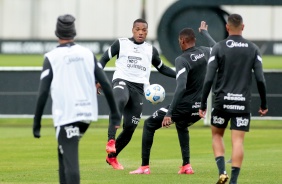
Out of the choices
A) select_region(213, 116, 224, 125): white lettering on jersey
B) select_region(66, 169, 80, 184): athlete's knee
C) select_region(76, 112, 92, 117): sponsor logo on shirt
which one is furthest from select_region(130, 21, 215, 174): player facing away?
select_region(66, 169, 80, 184): athlete's knee

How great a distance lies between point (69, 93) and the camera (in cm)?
964

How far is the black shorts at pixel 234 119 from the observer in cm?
1170

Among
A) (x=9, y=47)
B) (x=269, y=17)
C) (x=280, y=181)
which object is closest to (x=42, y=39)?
(x=9, y=47)

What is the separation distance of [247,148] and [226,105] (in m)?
7.05

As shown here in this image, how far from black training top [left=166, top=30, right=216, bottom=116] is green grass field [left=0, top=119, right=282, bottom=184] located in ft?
3.38

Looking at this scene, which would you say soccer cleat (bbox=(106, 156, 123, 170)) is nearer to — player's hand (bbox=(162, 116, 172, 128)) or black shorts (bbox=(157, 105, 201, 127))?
black shorts (bbox=(157, 105, 201, 127))

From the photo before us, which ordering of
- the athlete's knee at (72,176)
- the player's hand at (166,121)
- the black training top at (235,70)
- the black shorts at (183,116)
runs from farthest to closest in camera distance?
the black shorts at (183,116) < the player's hand at (166,121) < the black training top at (235,70) < the athlete's knee at (72,176)

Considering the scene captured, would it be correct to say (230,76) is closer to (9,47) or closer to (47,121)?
(47,121)

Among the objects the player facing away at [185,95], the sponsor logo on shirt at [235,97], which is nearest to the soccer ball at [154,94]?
the player facing away at [185,95]

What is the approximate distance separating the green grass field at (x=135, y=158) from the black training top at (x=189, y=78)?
40.5 inches

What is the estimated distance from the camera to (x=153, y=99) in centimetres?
1466

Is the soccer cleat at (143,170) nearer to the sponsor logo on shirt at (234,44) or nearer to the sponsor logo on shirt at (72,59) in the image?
the sponsor logo on shirt at (234,44)

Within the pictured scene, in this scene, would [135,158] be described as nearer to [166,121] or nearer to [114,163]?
[114,163]

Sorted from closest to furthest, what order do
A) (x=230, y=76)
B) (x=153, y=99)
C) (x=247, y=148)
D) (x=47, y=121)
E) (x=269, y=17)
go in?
(x=230, y=76) → (x=153, y=99) → (x=247, y=148) → (x=47, y=121) → (x=269, y=17)
